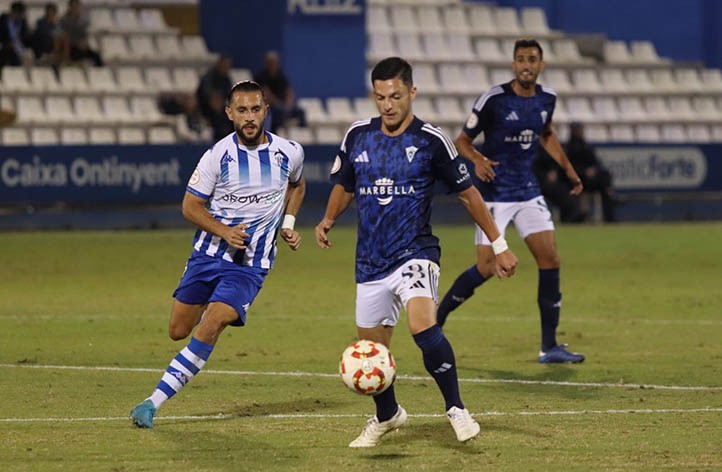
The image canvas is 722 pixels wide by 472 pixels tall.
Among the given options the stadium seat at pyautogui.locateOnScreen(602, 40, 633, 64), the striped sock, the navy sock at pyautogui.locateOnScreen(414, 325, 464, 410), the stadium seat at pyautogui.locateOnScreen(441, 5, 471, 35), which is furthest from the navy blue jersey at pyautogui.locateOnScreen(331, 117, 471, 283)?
the stadium seat at pyautogui.locateOnScreen(602, 40, 633, 64)

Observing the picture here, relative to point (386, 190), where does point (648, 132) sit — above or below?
below

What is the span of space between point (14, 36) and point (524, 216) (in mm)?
15851

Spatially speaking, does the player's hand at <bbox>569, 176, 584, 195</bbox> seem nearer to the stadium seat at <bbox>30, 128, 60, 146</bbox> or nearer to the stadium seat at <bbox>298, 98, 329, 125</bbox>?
the stadium seat at <bbox>30, 128, 60, 146</bbox>

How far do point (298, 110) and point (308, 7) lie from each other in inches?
106

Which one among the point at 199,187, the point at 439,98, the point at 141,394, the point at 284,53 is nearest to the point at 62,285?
the point at 141,394

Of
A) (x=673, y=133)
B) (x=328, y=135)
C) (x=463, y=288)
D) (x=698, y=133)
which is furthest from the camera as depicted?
(x=698, y=133)

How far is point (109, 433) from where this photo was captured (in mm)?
7488

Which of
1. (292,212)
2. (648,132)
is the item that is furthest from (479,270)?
(648,132)

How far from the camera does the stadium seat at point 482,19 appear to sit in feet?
100

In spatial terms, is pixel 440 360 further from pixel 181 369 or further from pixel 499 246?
pixel 181 369

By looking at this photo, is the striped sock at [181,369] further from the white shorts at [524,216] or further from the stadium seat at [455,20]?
the stadium seat at [455,20]

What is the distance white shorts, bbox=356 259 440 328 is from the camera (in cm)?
716

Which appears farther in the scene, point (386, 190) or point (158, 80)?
point (158, 80)

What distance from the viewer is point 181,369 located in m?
7.79
